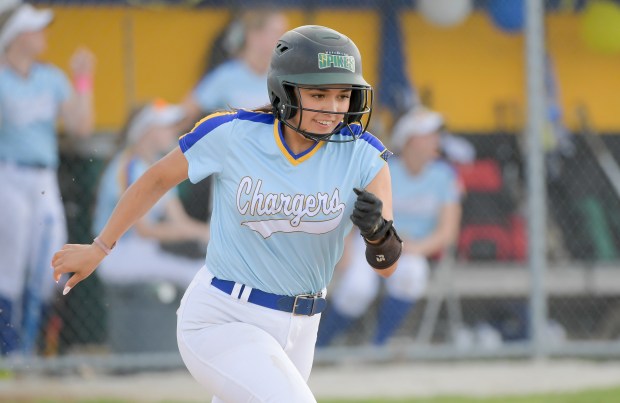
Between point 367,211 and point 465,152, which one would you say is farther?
point 465,152

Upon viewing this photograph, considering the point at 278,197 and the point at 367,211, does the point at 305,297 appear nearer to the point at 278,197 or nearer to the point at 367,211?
the point at 278,197

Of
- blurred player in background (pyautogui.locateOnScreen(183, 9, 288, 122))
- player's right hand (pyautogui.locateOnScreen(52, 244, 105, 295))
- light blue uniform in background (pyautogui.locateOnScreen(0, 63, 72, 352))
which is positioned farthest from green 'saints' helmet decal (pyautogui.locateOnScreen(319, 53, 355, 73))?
light blue uniform in background (pyautogui.locateOnScreen(0, 63, 72, 352))

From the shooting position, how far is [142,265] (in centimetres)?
776

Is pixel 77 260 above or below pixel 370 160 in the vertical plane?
below

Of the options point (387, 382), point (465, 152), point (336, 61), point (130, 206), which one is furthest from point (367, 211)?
point (465, 152)

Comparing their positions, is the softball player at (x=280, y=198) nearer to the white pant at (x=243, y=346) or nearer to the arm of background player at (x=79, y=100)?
the white pant at (x=243, y=346)

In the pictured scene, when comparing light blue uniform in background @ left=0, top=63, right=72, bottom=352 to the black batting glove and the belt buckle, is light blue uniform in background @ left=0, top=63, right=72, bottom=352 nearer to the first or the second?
the belt buckle

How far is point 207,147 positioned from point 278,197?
0.33 metres

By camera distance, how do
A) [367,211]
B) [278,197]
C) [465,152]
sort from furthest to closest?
[465,152] < [278,197] < [367,211]

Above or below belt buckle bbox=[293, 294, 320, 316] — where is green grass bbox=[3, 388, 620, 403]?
below

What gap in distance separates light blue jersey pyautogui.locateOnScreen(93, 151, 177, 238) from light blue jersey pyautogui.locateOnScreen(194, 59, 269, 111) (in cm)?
61

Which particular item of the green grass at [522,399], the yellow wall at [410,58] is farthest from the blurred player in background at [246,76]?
the green grass at [522,399]

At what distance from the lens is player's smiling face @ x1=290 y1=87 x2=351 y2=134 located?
4066 mm

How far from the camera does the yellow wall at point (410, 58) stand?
8570 millimetres
